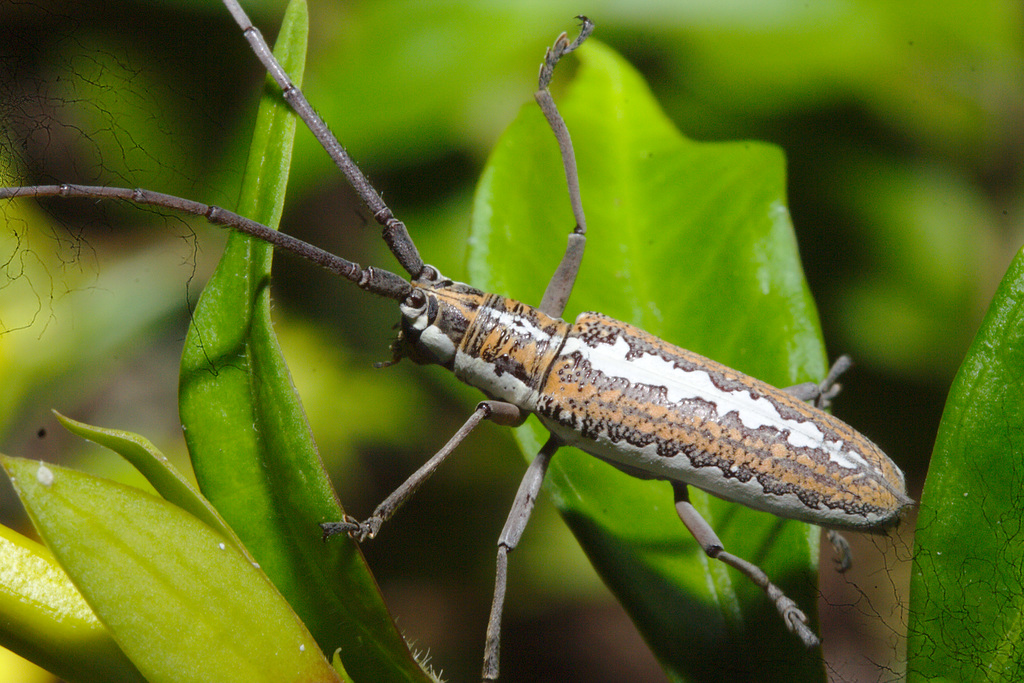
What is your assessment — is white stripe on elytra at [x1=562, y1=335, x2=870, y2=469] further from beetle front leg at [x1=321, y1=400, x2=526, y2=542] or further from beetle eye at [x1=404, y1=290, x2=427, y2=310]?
beetle eye at [x1=404, y1=290, x2=427, y2=310]

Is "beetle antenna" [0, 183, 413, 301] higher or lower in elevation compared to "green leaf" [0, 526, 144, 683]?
higher

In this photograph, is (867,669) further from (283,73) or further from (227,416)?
(283,73)

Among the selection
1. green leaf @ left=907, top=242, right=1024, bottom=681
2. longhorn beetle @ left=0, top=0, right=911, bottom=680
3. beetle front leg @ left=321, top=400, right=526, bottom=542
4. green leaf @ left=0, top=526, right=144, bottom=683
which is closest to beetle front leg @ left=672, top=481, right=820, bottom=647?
longhorn beetle @ left=0, top=0, right=911, bottom=680

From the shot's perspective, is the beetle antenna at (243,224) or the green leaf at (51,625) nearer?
the green leaf at (51,625)

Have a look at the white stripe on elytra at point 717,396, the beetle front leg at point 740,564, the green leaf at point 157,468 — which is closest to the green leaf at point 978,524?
the beetle front leg at point 740,564

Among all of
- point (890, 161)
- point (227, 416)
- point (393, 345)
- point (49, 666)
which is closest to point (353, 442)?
point (393, 345)

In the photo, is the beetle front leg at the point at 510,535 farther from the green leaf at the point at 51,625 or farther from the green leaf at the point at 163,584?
the green leaf at the point at 51,625

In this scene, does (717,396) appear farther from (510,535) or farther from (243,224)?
(243,224)
